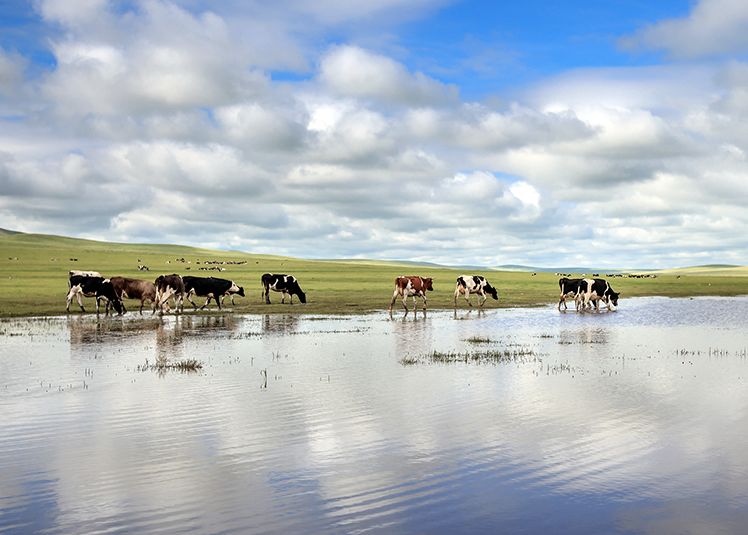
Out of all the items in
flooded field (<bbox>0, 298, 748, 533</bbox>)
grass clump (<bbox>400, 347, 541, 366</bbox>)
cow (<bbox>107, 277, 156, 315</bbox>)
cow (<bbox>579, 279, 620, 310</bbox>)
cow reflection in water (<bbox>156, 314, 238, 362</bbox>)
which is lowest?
flooded field (<bbox>0, 298, 748, 533</bbox>)

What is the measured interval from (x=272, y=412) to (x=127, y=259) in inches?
4484

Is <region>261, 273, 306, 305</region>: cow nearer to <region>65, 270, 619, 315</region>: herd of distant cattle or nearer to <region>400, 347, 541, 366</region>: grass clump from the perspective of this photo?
<region>65, 270, 619, 315</region>: herd of distant cattle

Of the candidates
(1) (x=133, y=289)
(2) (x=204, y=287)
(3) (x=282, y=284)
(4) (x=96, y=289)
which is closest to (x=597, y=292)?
(3) (x=282, y=284)

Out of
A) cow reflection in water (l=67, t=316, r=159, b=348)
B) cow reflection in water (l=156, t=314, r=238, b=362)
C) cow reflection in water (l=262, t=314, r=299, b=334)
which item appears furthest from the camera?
cow reflection in water (l=262, t=314, r=299, b=334)

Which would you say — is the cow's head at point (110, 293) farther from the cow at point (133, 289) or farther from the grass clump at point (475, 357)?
the grass clump at point (475, 357)

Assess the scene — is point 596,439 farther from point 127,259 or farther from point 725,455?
point 127,259

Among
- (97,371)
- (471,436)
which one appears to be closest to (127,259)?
(97,371)

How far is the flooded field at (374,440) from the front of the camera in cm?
726

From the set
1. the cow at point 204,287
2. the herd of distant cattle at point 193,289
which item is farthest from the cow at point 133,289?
the cow at point 204,287

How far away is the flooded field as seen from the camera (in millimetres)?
7258

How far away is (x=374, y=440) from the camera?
1026 centimetres

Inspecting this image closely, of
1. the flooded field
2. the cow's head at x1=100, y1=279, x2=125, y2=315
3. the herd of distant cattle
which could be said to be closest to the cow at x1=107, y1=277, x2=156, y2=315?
the herd of distant cattle

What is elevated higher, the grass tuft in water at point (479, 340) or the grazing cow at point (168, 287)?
the grazing cow at point (168, 287)

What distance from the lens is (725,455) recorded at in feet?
30.7
